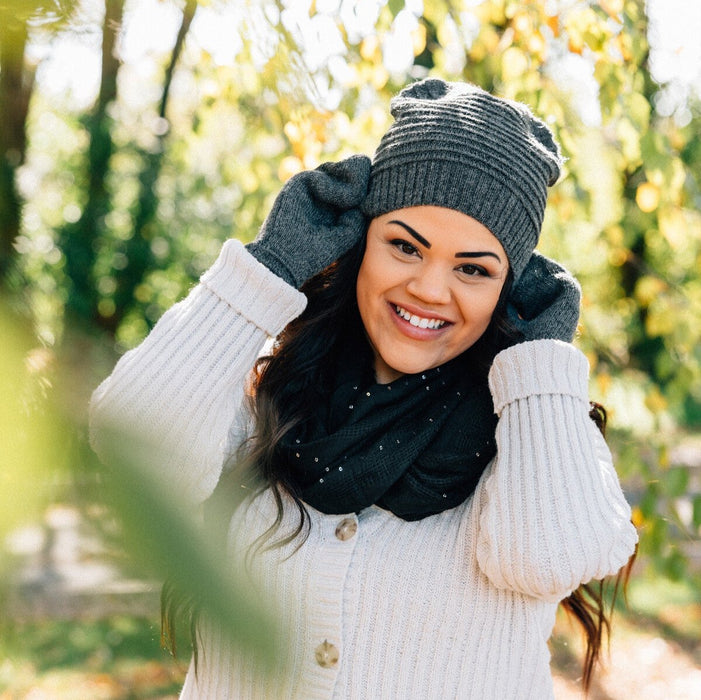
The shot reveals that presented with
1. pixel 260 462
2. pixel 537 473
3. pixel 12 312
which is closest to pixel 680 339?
pixel 537 473

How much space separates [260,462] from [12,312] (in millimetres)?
1209

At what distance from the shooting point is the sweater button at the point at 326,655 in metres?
1.32

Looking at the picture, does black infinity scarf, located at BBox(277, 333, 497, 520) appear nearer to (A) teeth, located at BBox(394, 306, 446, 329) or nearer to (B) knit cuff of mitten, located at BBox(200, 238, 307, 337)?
(A) teeth, located at BBox(394, 306, 446, 329)

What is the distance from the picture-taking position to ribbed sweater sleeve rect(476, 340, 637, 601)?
1243 mm

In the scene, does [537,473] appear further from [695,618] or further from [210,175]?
[210,175]

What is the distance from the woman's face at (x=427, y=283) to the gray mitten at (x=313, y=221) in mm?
58

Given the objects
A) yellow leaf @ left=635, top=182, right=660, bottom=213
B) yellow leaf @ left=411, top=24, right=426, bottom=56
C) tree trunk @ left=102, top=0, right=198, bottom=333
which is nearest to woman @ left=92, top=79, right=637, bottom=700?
tree trunk @ left=102, top=0, right=198, bottom=333

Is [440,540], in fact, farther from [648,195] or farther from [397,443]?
[648,195]

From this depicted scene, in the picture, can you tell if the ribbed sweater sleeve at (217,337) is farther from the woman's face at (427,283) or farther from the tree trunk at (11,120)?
the tree trunk at (11,120)

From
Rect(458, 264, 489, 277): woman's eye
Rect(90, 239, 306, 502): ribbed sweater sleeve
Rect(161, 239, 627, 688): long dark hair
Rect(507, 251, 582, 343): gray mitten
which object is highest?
Rect(458, 264, 489, 277): woman's eye

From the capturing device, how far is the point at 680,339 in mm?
2734

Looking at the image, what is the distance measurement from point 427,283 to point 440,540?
47cm

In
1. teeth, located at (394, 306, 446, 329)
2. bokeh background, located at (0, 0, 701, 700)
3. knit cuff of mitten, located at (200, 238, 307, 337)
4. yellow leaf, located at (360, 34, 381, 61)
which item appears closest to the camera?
bokeh background, located at (0, 0, 701, 700)

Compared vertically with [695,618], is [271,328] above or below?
above
